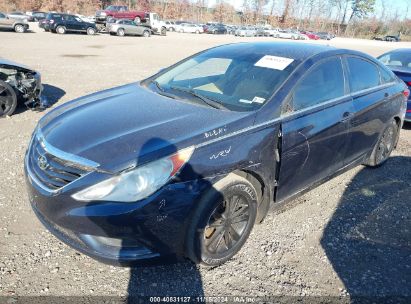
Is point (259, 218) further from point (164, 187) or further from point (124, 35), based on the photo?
point (124, 35)

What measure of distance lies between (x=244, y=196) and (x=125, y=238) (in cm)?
97

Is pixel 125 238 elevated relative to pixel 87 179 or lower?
lower

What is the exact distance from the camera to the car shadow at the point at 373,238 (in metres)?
2.72

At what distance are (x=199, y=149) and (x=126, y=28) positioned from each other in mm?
29325

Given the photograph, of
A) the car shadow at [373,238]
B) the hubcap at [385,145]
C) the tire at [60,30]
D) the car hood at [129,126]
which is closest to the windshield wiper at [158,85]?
the car hood at [129,126]

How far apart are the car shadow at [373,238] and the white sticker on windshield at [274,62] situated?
162 cm

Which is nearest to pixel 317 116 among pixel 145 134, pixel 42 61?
pixel 145 134

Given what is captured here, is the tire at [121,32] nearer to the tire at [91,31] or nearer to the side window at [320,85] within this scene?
the tire at [91,31]

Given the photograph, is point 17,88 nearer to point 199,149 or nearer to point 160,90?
point 160,90

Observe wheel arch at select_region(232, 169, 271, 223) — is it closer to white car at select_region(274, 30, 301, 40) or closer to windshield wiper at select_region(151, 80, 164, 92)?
windshield wiper at select_region(151, 80, 164, 92)

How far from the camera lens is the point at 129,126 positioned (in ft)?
8.78

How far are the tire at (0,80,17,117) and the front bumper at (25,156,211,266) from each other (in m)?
4.26

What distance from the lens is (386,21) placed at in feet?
254

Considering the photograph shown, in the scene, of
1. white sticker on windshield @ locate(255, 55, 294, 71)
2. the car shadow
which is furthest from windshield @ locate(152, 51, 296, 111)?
the car shadow
